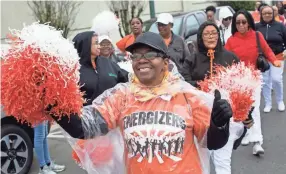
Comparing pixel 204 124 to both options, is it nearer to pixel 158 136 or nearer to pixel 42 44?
pixel 158 136

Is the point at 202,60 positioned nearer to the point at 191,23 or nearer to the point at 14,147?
the point at 14,147

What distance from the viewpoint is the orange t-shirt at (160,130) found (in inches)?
106

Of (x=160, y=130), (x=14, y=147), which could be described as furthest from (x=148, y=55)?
(x=14, y=147)

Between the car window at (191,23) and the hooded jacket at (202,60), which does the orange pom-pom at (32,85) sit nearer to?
the hooded jacket at (202,60)

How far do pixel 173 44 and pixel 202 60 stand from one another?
1937 millimetres

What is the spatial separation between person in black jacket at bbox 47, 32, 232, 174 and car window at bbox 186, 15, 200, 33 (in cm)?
883

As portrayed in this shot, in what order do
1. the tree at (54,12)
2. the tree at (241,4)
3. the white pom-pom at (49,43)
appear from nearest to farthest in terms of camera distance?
the white pom-pom at (49,43) → the tree at (54,12) → the tree at (241,4)

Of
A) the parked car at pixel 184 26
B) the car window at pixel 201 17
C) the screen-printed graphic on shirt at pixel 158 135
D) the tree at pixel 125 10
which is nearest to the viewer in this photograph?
the screen-printed graphic on shirt at pixel 158 135

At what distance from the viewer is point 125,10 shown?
1775cm

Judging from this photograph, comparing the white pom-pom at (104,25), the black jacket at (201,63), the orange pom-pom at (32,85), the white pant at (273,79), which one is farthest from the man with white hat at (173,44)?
the orange pom-pom at (32,85)

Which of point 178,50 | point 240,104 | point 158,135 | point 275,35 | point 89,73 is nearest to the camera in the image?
point 158,135

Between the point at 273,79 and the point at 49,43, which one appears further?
the point at 273,79

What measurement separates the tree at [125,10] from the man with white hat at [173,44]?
10324mm

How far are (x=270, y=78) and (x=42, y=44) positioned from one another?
622 cm
